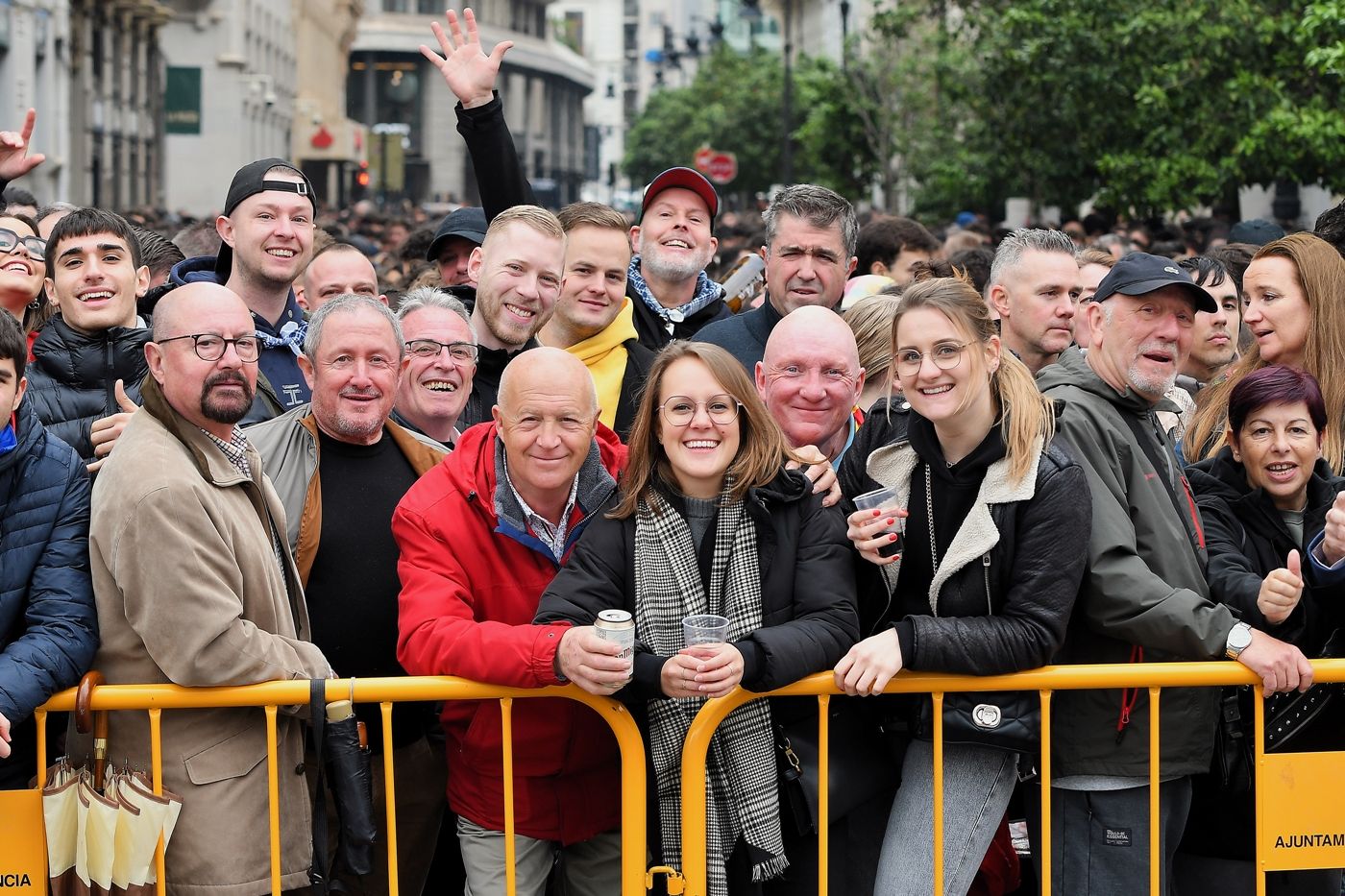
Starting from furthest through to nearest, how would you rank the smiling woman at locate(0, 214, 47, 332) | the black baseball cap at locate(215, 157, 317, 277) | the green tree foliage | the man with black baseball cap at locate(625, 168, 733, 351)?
the green tree foliage
the man with black baseball cap at locate(625, 168, 733, 351)
the black baseball cap at locate(215, 157, 317, 277)
the smiling woman at locate(0, 214, 47, 332)

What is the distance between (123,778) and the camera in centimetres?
405

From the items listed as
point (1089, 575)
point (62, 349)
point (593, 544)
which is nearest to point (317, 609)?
point (593, 544)

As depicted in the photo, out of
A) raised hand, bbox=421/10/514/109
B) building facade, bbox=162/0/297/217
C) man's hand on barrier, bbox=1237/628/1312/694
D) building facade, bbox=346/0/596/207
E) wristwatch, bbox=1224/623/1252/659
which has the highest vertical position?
building facade, bbox=346/0/596/207

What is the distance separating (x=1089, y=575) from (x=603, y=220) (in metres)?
2.51

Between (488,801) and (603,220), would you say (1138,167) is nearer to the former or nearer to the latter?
(603,220)

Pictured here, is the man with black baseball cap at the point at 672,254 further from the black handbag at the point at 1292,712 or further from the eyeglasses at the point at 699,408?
the black handbag at the point at 1292,712

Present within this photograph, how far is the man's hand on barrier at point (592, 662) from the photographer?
3.84 m

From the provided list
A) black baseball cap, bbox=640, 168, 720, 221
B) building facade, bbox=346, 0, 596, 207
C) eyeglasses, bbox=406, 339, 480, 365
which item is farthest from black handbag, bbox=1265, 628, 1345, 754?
building facade, bbox=346, 0, 596, 207

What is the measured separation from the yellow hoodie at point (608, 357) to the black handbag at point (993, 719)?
1.95 m

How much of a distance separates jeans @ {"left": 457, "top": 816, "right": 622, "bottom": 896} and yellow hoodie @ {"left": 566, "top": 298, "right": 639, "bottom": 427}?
1768mm

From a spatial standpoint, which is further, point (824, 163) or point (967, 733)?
point (824, 163)

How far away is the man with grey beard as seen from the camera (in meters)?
4.66

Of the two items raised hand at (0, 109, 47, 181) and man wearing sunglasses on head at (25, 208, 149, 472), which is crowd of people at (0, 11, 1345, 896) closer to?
man wearing sunglasses on head at (25, 208, 149, 472)

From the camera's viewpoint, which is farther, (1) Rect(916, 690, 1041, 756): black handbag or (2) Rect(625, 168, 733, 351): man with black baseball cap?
(2) Rect(625, 168, 733, 351): man with black baseball cap
